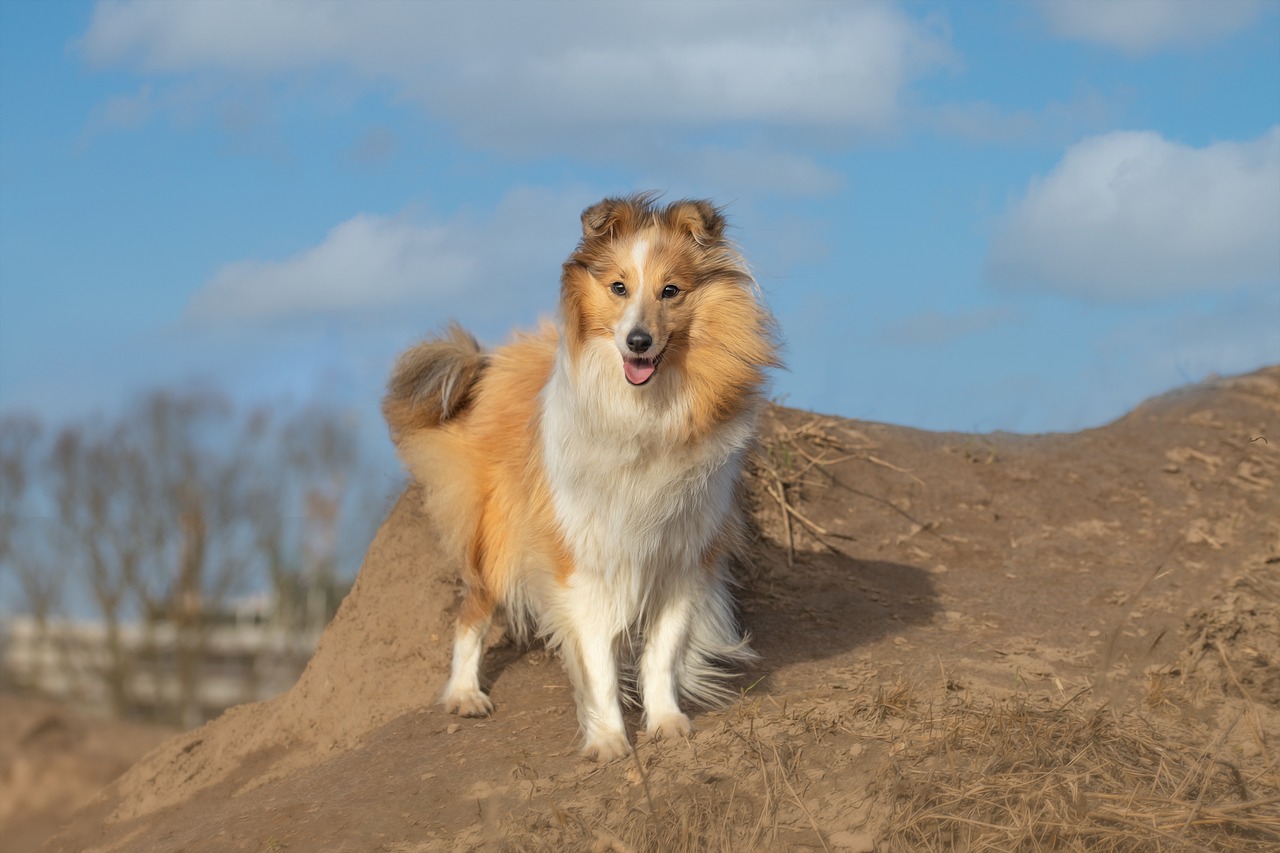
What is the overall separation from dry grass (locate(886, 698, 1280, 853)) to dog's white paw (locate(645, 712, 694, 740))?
1089 mm

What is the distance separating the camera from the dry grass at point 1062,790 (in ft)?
13.5

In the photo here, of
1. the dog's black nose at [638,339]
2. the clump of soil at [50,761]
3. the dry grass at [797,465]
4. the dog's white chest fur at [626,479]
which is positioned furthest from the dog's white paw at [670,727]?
the clump of soil at [50,761]

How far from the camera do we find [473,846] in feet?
15.3

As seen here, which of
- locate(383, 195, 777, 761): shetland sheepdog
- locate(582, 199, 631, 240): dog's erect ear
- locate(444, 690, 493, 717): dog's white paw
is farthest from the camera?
locate(444, 690, 493, 717): dog's white paw

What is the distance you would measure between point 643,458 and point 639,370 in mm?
496

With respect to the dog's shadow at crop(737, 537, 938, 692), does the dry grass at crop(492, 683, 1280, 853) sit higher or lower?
lower

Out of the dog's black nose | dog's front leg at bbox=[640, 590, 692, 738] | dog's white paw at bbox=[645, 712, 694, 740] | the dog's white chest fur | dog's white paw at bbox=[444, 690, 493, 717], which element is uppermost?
the dog's black nose

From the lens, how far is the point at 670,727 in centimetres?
543

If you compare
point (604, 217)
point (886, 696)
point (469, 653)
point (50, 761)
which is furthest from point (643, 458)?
point (50, 761)

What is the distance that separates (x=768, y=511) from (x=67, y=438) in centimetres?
1547

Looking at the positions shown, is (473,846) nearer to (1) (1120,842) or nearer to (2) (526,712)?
(2) (526,712)

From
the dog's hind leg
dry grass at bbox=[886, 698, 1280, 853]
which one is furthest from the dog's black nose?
the dog's hind leg

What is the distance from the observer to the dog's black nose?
503 cm

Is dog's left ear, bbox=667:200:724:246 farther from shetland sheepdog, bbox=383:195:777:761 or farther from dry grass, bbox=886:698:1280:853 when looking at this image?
dry grass, bbox=886:698:1280:853
